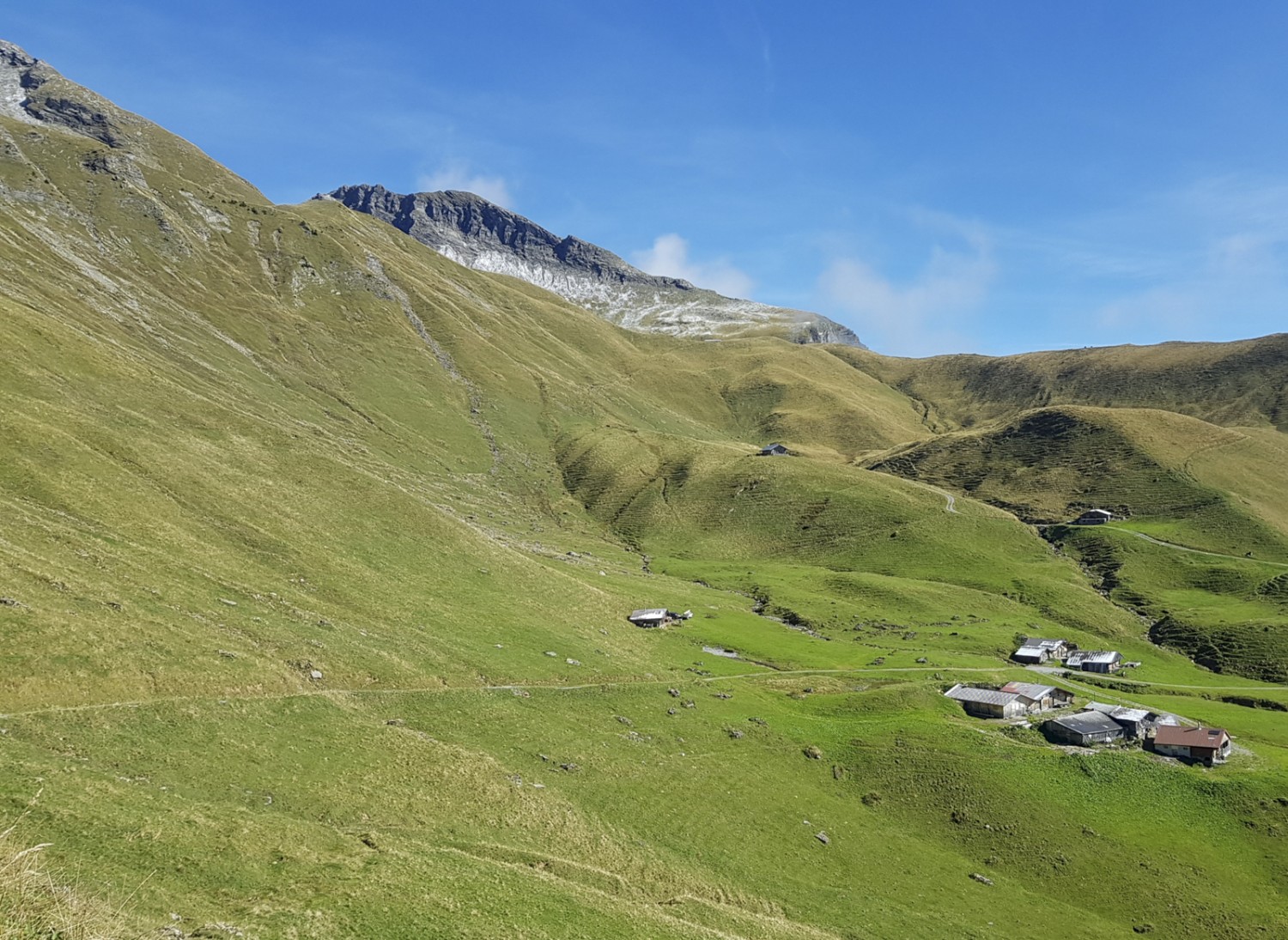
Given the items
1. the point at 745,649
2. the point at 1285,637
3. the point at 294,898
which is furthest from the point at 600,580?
the point at 1285,637

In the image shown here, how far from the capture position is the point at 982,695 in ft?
229

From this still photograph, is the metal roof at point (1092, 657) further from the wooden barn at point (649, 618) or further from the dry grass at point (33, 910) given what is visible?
the dry grass at point (33, 910)

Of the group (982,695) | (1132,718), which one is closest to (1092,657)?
(1132,718)

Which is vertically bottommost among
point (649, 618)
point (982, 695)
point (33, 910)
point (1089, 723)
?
point (649, 618)

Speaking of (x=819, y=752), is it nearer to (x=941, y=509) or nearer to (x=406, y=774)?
(x=406, y=774)

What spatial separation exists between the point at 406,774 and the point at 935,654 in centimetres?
6841

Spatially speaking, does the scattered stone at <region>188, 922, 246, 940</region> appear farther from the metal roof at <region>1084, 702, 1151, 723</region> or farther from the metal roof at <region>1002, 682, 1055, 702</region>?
the metal roof at <region>1084, 702, 1151, 723</region>

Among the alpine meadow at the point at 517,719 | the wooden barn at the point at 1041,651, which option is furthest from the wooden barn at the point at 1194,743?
the wooden barn at the point at 1041,651

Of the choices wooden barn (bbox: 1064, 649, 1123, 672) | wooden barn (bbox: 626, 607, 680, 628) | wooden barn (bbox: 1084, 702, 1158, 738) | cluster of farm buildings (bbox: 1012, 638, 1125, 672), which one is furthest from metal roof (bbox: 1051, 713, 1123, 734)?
wooden barn (bbox: 626, 607, 680, 628)

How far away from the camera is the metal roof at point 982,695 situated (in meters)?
68.2

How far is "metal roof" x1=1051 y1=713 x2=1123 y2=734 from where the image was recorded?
61656 millimetres

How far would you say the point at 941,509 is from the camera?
154 metres

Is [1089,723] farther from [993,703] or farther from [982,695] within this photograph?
[982,695]

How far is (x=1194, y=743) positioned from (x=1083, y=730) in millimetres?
7879
